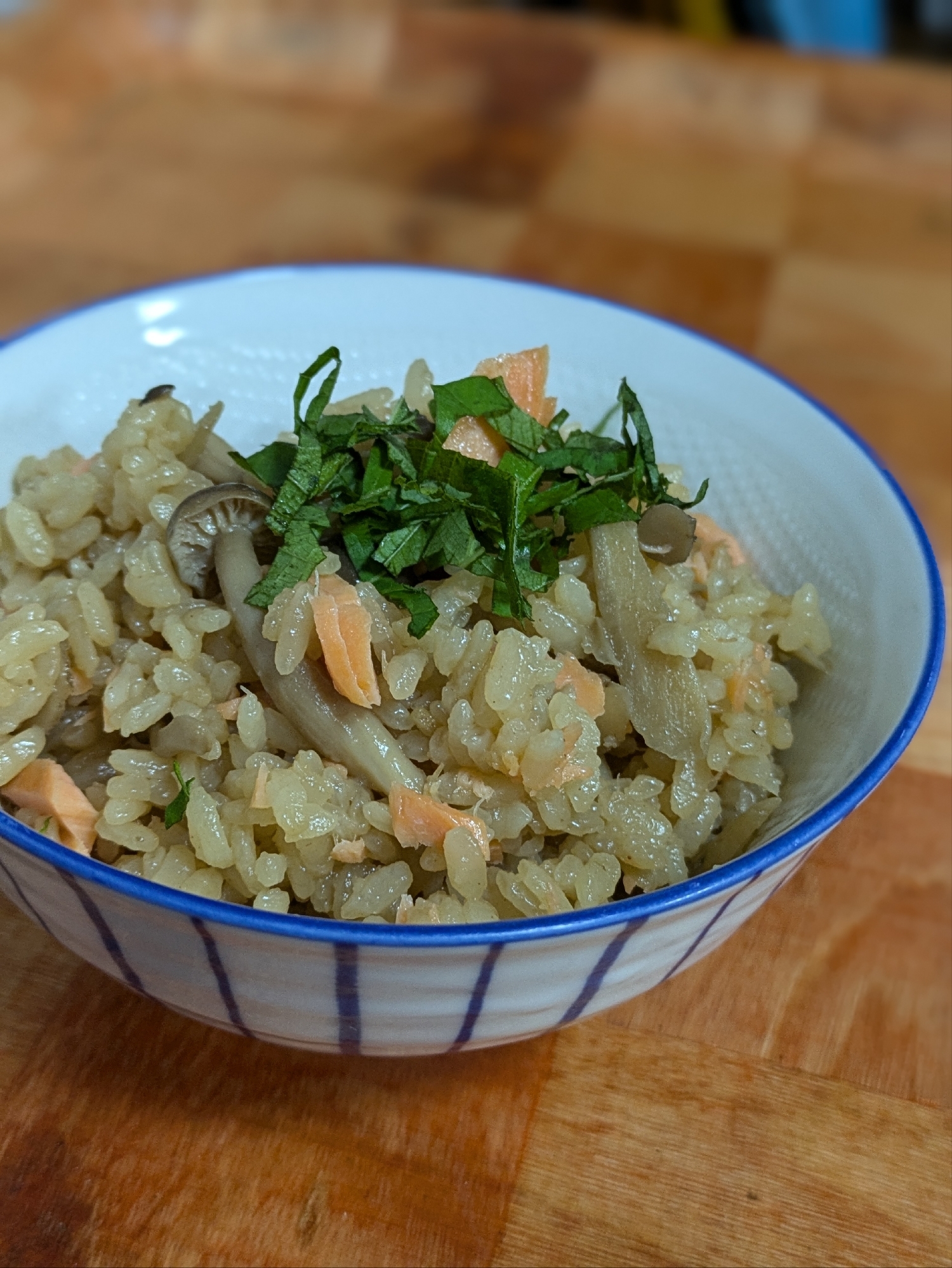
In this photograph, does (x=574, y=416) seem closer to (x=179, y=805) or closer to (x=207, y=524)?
(x=207, y=524)

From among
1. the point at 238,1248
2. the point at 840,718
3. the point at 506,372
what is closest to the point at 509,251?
the point at 506,372

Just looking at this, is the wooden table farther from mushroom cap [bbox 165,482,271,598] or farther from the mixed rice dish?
mushroom cap [bbox 165,482,271,598]

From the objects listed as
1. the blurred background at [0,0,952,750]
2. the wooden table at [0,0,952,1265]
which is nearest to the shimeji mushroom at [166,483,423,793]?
the wooden table at [0,0,952,1265]

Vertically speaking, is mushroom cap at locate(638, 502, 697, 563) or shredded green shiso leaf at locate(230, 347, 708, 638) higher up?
shredded green shiso leaf at locate(230, 347, 708, 638)

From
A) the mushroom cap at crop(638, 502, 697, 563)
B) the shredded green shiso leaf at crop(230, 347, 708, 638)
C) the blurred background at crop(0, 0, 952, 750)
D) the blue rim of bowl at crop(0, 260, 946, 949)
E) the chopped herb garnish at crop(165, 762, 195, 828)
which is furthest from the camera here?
the blurred background at crop(0, 0, 952, 750)

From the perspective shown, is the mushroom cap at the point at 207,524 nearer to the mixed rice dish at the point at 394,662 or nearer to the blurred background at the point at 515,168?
the mixed rice dish at the point at 394,662

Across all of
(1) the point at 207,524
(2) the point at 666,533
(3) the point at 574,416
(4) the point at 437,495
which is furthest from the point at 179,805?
(3) the point at 574,416
